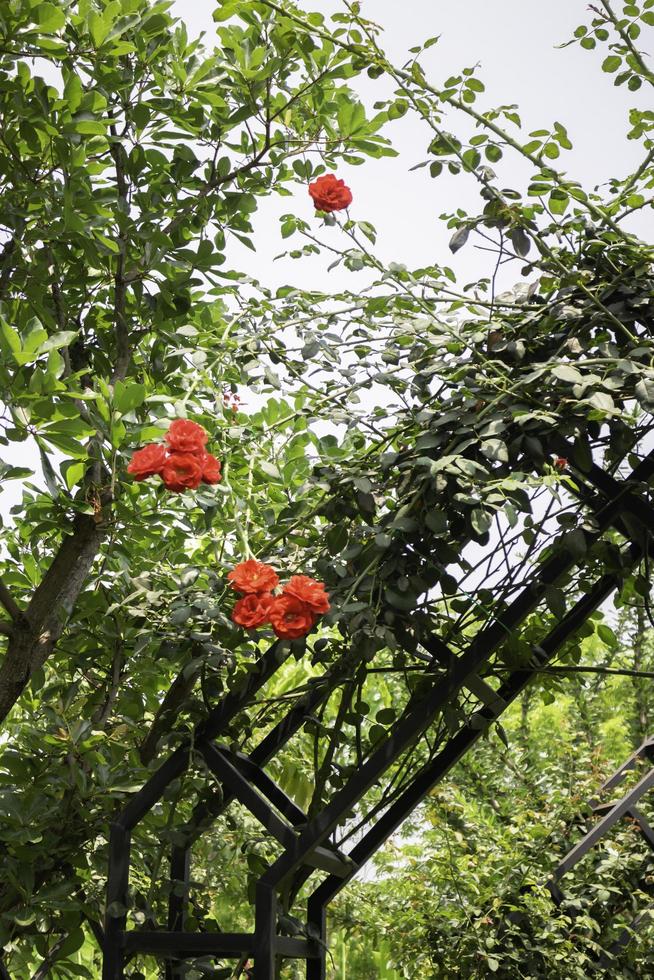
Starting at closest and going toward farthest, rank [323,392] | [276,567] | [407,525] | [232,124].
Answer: [407,525], [276,567], [323,392], [232,124]

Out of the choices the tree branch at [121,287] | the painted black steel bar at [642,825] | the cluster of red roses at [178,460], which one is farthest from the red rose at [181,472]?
the painted black steel bar at [642,825]

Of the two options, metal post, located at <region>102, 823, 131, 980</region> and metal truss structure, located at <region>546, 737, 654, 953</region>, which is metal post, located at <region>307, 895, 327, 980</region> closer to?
metal post, located at <region>102, 823, 131, 980</region>

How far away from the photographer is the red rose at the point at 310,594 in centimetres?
156

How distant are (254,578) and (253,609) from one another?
0.06m

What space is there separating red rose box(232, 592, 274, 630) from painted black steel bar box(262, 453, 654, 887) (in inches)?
12.8

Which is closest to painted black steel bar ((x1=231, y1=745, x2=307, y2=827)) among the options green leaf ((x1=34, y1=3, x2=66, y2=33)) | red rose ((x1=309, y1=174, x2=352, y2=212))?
red rose ((x1=309, y1=174, x2=352, y2=212))

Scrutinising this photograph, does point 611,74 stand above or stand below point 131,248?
below

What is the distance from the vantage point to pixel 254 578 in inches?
64.0

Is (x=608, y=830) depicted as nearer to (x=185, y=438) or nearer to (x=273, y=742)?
(x=273, y=742)

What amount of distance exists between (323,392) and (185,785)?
86cm

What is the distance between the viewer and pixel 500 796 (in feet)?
26.5

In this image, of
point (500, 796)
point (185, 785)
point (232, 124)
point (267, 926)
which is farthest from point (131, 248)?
point (500, 796)

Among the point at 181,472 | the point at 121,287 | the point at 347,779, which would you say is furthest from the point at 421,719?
the point at 121,287

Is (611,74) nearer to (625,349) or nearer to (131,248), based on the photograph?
(625,349)
